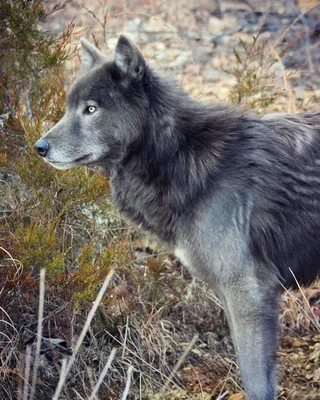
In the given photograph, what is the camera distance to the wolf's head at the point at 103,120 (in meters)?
3.93

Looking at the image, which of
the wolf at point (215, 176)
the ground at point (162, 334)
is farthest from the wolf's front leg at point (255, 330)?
the ground at point (162, 334)

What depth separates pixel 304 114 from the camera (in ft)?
14.3

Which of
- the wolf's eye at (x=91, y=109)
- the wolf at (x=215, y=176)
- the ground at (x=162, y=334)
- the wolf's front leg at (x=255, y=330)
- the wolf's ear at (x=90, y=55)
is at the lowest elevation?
the ground at (x=162, y=334)

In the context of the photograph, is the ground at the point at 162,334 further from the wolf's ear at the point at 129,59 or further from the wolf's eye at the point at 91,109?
the wolf's eye at the point at 91,109

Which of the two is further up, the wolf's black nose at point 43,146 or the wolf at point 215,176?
the wolf's black nose at point 43,146

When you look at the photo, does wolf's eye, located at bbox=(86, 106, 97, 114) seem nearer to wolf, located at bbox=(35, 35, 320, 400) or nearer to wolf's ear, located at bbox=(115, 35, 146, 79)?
wolf, located at bbox=(35, 35, 320, 400)

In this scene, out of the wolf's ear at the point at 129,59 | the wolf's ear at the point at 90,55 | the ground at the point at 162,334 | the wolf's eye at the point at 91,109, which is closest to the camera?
A: the wolf's ear at the point at 129,59

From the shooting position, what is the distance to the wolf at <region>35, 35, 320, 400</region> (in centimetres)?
391

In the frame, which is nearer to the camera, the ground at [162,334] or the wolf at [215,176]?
the wolf at [215,176]

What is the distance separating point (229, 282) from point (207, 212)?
42 centimetres

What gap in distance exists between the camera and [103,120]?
13.0 ft

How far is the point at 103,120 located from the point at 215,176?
0.73m

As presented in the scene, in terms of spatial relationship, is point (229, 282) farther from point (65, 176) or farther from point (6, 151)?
point (6, 151)

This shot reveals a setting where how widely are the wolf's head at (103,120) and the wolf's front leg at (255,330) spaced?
1.09m
